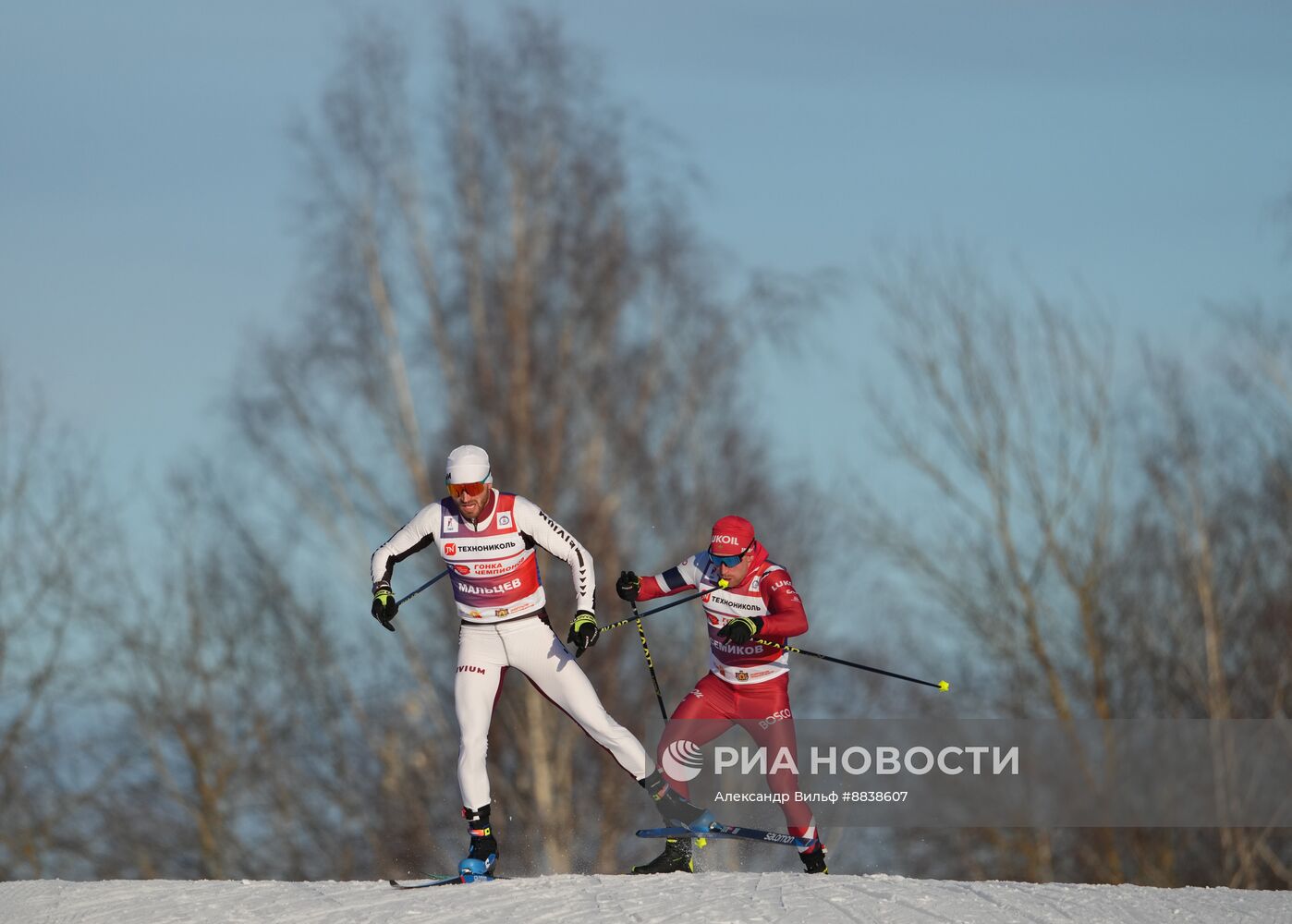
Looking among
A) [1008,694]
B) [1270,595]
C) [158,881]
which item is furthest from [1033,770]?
→ [158,881]

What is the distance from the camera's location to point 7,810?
71.1 ft

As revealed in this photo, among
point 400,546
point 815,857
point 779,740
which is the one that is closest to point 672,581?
point 779,740

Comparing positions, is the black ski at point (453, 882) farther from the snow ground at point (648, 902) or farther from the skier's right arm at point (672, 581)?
the skier's right arm at point (672, 581)

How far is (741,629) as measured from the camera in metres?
8.77

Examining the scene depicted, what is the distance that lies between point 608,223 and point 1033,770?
27.1 feet

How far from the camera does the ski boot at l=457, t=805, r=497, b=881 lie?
8.86m

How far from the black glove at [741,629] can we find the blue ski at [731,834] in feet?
3.40

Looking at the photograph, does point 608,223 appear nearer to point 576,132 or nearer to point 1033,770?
point 576,132

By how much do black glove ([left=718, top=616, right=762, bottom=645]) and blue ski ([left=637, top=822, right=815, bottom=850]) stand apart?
3.40ft

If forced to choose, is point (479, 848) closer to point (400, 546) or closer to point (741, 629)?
point (400, 546)

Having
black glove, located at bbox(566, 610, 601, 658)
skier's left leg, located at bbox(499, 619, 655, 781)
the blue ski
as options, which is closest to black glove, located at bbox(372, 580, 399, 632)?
skier's left leg, located at bbox(499, 619, 655, 781)

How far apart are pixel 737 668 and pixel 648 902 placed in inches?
63.6

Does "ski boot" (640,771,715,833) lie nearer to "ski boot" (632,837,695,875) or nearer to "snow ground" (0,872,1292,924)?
"ski boot" (632,837,695,875)

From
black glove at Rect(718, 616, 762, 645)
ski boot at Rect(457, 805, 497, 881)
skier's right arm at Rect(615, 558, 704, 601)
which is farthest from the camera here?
skier's right arm at Rect(615, 558, 704, 601)
